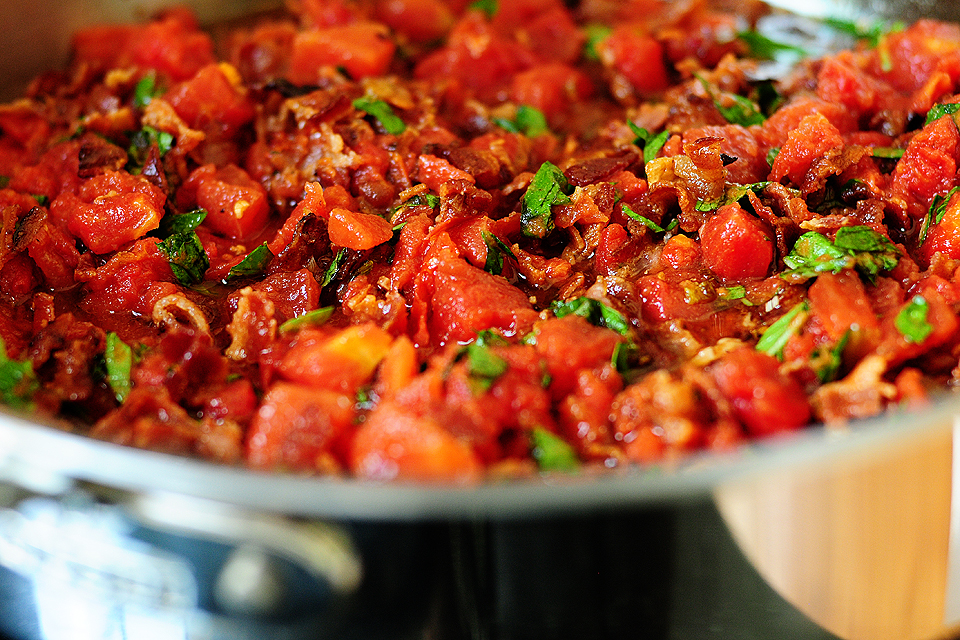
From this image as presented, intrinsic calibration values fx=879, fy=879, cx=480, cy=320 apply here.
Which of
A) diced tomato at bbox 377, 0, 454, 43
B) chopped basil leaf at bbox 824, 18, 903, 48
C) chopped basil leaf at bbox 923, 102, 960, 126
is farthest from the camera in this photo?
diced tomato at bbox 377, 0, 454, 43

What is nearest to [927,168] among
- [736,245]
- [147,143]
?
[736,245]

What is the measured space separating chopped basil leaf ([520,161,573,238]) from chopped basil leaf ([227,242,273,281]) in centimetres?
87

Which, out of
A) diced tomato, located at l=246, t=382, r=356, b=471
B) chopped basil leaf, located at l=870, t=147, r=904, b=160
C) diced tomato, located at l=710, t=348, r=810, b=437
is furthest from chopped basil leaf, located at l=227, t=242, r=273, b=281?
chopped basil leaf, located at l=870, t=147, r=904, b=160

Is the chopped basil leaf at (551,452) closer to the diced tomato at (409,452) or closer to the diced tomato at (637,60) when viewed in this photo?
the diced tomato at (409,452)

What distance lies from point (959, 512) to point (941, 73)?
1.96m

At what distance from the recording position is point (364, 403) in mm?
2361

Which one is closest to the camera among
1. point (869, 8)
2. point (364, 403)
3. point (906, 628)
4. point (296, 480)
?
point (296, 480)

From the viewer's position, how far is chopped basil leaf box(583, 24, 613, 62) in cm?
426

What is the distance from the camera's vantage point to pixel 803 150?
9.74ft

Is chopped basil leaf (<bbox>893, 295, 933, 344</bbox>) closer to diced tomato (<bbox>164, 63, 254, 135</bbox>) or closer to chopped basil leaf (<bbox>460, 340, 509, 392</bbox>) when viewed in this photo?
chopped basil leaf (<bbox>460, 340, 509, 392</bbox>)

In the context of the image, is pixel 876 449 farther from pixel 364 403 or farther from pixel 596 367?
pixel 364 403

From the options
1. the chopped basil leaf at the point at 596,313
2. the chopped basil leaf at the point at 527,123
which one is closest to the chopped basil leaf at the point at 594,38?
the chopped basil leaf at the point at 527,123

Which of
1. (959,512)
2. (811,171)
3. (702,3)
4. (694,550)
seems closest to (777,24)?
(702,3)

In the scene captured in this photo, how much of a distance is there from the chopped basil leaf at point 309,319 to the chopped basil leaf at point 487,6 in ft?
7.86
